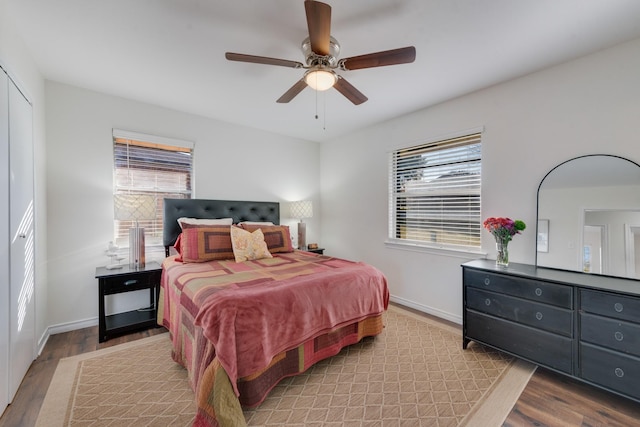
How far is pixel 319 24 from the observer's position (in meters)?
1.50

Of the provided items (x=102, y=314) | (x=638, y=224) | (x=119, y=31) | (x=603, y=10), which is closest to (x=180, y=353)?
(x=102, y=314)

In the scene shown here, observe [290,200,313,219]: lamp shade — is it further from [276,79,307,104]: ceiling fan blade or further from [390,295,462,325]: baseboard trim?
[276,79,307,104]: ceiling fan blade

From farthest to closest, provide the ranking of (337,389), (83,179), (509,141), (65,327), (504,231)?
1. (83,179)
2. (65,327)
3. (509,141)
4. (504,231)
5. (337,389)

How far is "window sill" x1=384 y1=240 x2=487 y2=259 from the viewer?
9.35ft

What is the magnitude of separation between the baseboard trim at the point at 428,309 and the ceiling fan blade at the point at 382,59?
271cm

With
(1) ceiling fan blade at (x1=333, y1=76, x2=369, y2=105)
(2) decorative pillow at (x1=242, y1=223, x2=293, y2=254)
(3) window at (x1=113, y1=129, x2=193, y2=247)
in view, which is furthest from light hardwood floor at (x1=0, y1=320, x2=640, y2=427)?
(1) ceiling fan blade at (x1=333, y1=76, x2=369, y2=105)

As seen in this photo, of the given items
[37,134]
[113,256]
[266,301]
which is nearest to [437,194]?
[266,301]

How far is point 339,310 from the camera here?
2131 millimetres

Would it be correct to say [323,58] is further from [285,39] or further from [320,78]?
[285,39]

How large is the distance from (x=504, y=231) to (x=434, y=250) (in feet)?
3.05

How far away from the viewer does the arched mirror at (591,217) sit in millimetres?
1960

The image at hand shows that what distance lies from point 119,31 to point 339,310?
269 centimetres

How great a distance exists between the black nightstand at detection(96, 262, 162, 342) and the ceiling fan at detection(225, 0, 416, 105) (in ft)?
7.57

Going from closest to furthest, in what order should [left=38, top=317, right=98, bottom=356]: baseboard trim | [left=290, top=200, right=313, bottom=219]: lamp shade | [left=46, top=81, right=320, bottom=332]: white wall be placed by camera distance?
[left=38, top=317, right=98, bottom=356]: baseboard trim, [left=46, top=81, right=320, bottom=332]: white wall, [left=290, top=200, right=313, bottom=219]: lamp shade
